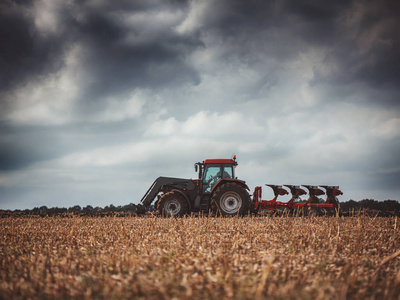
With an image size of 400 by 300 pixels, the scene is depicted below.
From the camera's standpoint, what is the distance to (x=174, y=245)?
17.5ft

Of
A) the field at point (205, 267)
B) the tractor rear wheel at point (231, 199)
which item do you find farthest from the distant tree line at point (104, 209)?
the field at point (205, 267)

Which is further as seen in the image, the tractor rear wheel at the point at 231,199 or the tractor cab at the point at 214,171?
the tractor cab at the point at 214,171

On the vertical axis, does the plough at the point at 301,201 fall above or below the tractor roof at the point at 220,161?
below

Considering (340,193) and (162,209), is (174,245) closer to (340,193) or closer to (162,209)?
(162,209)

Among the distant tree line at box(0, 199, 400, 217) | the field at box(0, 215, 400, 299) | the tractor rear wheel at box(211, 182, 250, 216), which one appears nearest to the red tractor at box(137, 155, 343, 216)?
the tractor rear wheel at box(211, 182, 250, 216)

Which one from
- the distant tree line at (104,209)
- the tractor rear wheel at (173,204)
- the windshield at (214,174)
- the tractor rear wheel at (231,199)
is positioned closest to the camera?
the tractor rear wheel at (231,199)

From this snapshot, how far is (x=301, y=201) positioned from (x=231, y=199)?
351 centimetres

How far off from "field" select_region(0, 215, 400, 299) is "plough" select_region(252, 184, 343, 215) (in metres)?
5.50

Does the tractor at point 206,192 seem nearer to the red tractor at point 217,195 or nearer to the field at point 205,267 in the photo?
the red tractor at point 217,195

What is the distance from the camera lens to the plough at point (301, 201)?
12.2 m

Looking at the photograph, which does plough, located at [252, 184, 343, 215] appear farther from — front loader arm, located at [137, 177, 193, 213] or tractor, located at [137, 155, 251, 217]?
front loader arm, located at [137, 177, 193, 213]

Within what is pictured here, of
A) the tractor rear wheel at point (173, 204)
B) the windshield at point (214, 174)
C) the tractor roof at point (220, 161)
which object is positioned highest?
the tractor roof at point (220, 161)

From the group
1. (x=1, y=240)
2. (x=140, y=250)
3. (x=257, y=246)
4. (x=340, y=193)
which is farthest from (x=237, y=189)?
(x=1, y=240)

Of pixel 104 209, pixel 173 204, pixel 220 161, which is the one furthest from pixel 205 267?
pixel 104 209
